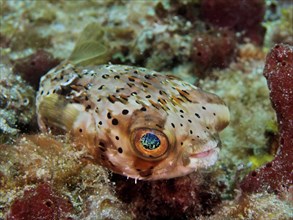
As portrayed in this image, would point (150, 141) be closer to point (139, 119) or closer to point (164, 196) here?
point (139, 119)

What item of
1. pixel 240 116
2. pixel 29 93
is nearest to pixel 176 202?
pixel 240 116

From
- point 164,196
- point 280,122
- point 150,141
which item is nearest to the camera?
point 150,141

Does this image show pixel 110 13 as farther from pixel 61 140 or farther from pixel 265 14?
pixel 61 140

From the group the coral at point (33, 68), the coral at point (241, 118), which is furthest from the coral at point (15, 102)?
the coral at point (241, 118)

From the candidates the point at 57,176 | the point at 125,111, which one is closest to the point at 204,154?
the point at 125,111

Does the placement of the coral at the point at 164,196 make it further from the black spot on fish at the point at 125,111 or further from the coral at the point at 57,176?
the black spot on fish at the point at 125,111

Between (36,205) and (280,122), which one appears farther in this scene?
(280,122)
